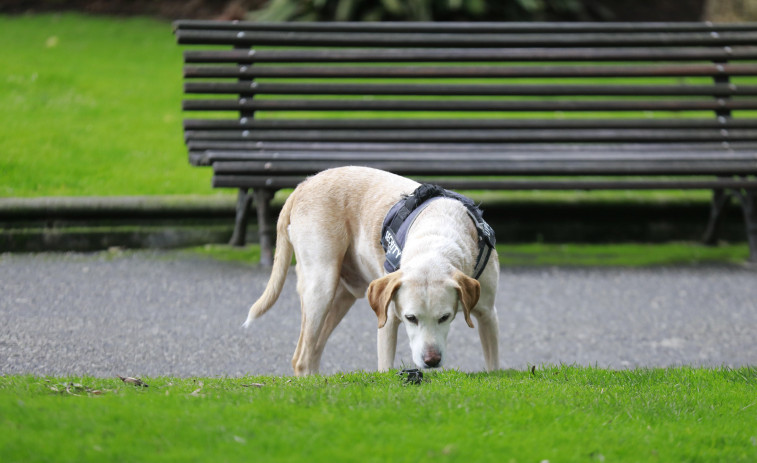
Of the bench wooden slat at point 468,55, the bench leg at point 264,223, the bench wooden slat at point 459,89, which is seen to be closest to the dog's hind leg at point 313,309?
the bench leg at point 264,223

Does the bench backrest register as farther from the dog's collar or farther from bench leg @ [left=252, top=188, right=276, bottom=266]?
the dog's collar

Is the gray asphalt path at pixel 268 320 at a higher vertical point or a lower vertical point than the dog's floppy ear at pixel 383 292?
lower

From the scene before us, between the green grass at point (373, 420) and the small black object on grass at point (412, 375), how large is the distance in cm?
4

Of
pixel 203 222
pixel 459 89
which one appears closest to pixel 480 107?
pixel 459 89

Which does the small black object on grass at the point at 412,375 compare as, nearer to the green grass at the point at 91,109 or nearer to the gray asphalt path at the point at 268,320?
the gray asphalt path at the point at 268,320

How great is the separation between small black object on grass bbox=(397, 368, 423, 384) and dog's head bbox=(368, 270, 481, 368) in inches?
2.9

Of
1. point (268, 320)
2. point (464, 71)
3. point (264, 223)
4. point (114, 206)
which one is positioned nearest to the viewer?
point (268, 320)

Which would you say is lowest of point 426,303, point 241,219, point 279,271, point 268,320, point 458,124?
point 268,320

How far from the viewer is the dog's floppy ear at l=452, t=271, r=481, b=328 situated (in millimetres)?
4371

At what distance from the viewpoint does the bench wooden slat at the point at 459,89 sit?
323 inches

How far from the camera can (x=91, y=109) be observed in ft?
35.3

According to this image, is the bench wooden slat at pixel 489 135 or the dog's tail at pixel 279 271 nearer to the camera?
the dog's tail at pixel 279 271

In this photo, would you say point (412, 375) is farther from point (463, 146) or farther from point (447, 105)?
point (447, 105)

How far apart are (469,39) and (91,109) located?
481cm
